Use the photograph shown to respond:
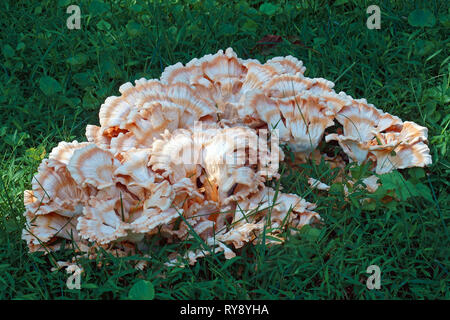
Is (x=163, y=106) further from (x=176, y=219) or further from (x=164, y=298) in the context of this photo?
(x=164, y=298)

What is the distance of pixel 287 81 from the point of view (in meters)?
4.89

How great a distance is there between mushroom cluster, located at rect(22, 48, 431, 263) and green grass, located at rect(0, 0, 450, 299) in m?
0.18

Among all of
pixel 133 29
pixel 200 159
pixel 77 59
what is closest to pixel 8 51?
pixel 77 59

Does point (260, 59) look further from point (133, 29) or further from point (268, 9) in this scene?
point (133, 29)

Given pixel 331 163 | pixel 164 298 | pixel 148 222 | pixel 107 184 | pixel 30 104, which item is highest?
pixel 30 104

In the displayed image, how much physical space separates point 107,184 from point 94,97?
202 cm

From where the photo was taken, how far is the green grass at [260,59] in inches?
160

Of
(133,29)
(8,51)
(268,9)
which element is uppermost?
(268,9)

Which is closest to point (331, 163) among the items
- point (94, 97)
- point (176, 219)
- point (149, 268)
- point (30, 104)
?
point (176, 219)

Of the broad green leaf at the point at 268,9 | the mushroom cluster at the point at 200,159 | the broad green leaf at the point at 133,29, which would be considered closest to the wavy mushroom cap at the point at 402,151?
the mushroom cluster at the point at 200,159

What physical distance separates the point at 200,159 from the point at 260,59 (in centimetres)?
223

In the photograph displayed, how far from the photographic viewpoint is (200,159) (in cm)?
439

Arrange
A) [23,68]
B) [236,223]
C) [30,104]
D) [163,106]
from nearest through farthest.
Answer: [236,223]
[163,106]
[30,104]
[23,68]

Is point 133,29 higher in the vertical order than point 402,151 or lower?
higher
